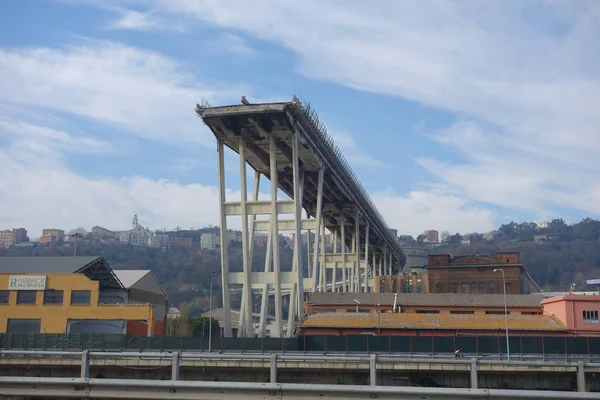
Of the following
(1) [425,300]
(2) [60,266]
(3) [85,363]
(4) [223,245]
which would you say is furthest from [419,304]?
(3) [85,363]

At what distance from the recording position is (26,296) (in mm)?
63156

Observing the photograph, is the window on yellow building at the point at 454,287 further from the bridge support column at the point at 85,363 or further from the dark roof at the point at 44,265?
the bridge support column at the point at 85,363

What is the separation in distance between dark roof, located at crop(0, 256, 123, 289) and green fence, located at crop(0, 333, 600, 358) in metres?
21.3

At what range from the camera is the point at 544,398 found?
1478cm

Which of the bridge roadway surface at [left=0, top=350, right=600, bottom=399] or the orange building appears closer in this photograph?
the bridge roadway surface at [left=0, top=350, right=600, bottom=399]

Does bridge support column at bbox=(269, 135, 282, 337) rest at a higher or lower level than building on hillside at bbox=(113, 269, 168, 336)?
higher

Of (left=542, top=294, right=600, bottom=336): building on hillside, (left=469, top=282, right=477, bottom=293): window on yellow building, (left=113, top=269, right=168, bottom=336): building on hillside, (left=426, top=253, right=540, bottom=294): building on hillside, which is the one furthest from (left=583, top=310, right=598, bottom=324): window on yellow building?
(left=469, top=282, right=477, bottom=293): window on yellow building

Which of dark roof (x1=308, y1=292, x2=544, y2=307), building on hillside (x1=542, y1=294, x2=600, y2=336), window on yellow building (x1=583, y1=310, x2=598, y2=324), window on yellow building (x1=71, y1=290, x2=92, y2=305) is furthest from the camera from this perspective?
dark roof (x1=308, y1=292, x2=544, y2=307)

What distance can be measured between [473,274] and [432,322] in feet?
204

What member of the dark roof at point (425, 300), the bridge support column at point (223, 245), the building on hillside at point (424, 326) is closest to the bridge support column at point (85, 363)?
the building on hillside at point (424, 326)

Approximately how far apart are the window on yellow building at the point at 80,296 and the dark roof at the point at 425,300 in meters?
24.2

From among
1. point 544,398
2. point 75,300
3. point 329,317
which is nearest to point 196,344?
point 329,317

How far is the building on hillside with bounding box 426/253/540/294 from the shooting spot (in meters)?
117

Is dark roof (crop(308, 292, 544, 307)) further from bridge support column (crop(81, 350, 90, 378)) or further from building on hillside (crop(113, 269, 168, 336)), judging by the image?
bridge support column (crop(81, 350, 90, 378))
